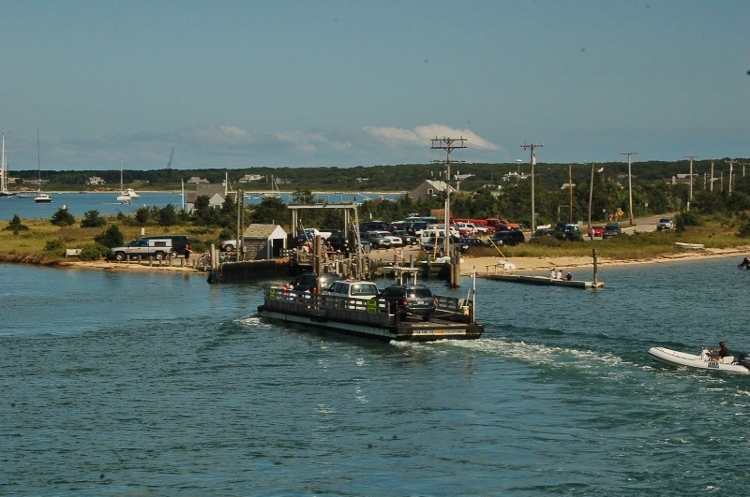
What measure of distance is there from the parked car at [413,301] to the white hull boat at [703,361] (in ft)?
32.2

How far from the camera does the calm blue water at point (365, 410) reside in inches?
1039

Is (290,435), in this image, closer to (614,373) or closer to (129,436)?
(129,436)

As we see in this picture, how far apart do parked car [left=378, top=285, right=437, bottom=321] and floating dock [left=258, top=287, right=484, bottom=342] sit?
0.29 metres

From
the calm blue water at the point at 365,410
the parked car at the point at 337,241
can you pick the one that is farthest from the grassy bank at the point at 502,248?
the calm blue water at the point at 365,410

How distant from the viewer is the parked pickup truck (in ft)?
290

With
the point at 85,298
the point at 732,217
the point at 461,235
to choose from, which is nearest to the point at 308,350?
the point at 85,298

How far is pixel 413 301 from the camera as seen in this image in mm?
45344

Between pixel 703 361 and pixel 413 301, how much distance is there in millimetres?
12576

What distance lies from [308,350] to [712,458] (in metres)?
20.7

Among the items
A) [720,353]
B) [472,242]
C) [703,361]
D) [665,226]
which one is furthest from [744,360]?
[665,226]

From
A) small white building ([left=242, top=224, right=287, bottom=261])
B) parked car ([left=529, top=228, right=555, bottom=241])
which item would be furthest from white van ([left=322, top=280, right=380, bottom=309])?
parked car ([left=529, top=228, right=555, bottom=241])

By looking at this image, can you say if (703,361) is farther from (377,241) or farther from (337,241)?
(377,241)

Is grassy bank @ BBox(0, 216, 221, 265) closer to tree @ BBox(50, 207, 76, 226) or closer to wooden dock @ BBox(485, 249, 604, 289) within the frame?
tree @ BBox(50, 207, 76, 226)

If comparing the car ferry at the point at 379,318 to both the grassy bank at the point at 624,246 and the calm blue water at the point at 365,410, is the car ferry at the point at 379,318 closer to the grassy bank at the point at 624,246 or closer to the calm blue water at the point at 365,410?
the calm blue water at the point at 365,410
